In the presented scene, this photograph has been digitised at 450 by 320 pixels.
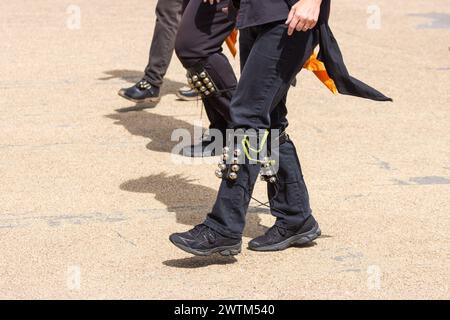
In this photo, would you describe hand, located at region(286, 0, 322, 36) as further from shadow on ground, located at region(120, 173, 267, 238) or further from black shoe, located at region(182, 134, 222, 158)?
black shoe, located at region(182, 134, 222, 158)

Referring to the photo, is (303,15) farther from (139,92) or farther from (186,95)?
(186,95)

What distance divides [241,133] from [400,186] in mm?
1723

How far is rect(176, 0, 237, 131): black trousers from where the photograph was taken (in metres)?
6.00

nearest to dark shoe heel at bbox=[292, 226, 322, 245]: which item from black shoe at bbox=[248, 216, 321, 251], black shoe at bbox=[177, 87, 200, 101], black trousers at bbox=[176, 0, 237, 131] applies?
black shoe at bbox=[248, 216, 321, 251]

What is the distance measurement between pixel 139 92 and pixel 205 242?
3.35 metres

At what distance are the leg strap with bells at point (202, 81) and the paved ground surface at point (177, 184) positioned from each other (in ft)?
1.68

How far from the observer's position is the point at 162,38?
25.9ft

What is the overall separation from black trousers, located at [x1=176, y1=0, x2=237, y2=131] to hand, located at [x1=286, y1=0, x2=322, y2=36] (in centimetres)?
156

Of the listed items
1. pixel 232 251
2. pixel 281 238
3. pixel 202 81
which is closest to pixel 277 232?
pixel 281 238

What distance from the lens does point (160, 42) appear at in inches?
311

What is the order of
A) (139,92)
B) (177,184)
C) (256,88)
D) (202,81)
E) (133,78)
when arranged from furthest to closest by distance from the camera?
(133,78) < (139,92) < (202,81) < (177,184) < (256,88)

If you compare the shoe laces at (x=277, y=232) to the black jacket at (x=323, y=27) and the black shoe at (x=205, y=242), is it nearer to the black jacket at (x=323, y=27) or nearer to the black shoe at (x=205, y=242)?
the black shoe at (x=205, y=242)

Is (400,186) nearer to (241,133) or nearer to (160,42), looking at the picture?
(241,133)

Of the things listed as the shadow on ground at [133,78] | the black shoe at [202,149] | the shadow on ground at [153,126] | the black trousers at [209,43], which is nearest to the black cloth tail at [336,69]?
the black trousers at [209,43]
